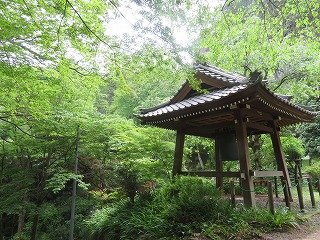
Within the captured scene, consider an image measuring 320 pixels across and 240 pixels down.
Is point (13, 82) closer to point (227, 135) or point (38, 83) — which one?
point (38, 83)

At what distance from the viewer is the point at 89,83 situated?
6418 millimetres

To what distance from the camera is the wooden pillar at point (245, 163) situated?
5.66m

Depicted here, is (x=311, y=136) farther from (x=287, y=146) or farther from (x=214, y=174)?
(x=214, y=174)

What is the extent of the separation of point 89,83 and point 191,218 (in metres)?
4.41

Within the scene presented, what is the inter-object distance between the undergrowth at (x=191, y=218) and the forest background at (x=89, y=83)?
1254mm

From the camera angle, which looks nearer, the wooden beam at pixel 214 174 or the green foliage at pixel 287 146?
the wooden beam at pixel 214 174

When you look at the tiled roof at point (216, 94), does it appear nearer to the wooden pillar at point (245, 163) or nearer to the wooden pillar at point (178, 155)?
the wooden pillar at point (245, 163)

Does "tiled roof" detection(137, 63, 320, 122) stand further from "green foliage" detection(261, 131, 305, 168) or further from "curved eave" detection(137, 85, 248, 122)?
"green foliage" detection(261, 131, 305, 168)

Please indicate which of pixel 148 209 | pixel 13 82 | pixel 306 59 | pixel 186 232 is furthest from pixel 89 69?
pixel 306 59

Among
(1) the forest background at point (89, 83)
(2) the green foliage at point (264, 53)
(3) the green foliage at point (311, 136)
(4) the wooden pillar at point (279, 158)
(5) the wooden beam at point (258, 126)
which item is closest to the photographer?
(1) the forest background at point (89, 83)

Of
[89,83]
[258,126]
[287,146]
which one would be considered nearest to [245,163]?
[258,126]

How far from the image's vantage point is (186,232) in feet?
16.5

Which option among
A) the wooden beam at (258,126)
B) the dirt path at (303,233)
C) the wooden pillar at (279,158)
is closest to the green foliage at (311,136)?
the wooden pillar at (279,158)

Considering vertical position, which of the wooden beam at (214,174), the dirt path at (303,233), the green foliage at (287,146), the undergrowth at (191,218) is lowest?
the dirt path at (303,233)
